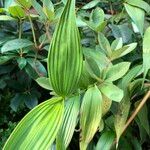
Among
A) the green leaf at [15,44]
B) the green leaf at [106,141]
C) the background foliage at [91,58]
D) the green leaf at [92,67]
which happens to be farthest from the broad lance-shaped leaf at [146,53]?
the green leaf at [15,44]

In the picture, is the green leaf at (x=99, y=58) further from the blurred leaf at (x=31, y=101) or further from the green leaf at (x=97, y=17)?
the blurred leaf at (x=31, y=101)

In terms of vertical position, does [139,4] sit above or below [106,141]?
above

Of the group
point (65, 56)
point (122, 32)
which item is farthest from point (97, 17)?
point (65, 56)

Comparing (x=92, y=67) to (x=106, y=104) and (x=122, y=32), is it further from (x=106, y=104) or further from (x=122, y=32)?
(x=122, y=32)

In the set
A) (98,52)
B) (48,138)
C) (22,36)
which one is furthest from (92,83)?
(22,36)

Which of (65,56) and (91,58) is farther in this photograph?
(91,58)

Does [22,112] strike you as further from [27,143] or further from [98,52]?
[27,143]
